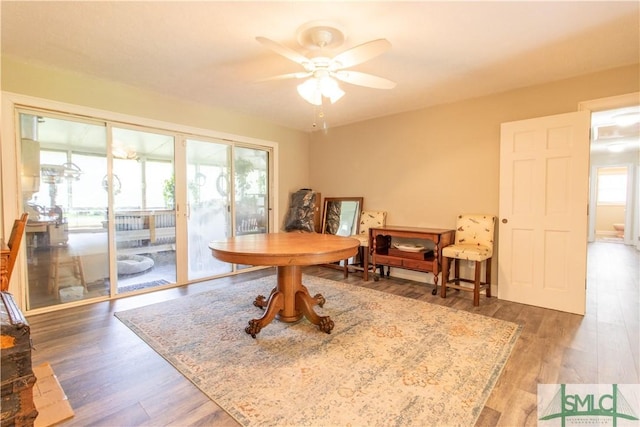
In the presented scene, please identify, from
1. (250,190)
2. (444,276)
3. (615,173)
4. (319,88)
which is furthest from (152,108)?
(615,173)

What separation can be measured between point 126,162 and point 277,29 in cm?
241

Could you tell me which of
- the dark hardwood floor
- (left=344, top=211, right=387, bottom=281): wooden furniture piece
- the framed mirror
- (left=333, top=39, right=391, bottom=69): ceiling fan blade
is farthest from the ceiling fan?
the framed mirror

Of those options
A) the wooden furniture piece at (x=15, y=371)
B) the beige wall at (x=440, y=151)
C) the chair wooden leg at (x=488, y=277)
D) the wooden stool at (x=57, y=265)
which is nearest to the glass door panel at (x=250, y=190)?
the beige wall at (x=440, y=151)

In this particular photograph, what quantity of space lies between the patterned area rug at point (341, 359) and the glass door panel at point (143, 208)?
850 millimetres

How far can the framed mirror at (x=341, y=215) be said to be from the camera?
4.69 meters

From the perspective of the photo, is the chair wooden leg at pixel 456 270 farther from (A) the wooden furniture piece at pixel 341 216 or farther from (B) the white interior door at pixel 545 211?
(A) the wooden furniture piece at pixel 341 216

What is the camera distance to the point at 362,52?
191 centimetres

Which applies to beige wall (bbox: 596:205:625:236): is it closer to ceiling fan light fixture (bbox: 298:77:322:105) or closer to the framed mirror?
the framed mirror

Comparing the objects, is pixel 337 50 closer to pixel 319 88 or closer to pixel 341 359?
pixel 319 88

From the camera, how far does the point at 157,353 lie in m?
2.09

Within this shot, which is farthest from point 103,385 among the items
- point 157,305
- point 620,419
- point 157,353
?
point 620,419

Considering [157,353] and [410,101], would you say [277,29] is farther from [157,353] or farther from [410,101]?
[157,353]

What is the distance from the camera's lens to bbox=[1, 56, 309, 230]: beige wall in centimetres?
272

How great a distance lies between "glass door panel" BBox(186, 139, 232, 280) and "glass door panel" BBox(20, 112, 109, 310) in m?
0.95
